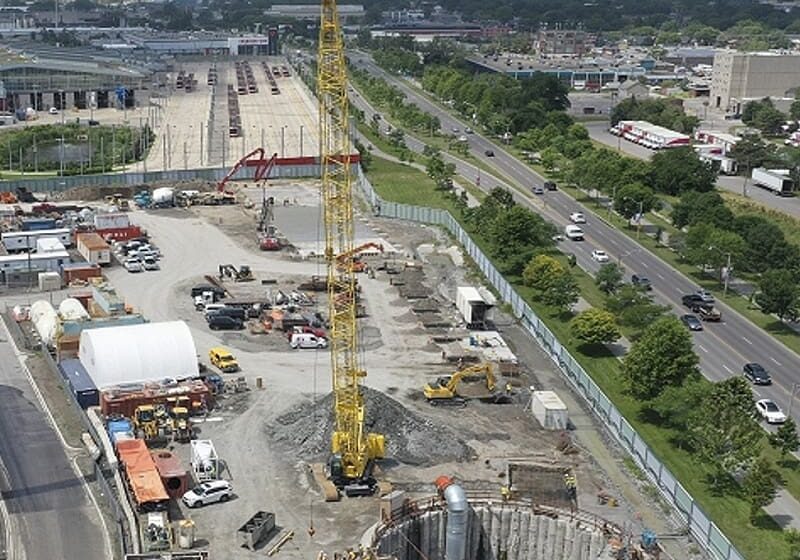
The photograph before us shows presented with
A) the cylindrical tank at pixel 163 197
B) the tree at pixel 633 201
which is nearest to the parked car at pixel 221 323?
the cylindrical tank at pixel 163 197

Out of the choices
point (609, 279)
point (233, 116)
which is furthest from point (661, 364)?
point (233, 116)

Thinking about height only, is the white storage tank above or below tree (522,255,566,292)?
below

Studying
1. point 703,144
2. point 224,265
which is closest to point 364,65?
point 703,144

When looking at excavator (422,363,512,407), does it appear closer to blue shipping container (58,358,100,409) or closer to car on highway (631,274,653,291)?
blue shipping container (58,358,100,409)

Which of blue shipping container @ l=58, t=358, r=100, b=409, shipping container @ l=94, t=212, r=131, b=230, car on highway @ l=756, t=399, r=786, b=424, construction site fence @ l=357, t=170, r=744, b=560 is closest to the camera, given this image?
construction site fence @ l=357, t=170, r=744, b=560

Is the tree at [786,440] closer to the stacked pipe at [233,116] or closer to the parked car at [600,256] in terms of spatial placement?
the parked car at [600,256]

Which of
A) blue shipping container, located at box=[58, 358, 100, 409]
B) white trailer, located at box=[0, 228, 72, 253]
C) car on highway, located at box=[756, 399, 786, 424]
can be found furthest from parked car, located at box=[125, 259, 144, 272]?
car on highway, located at box=[756, 399, 786, 424]

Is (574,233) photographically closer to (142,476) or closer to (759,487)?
(759,487)
